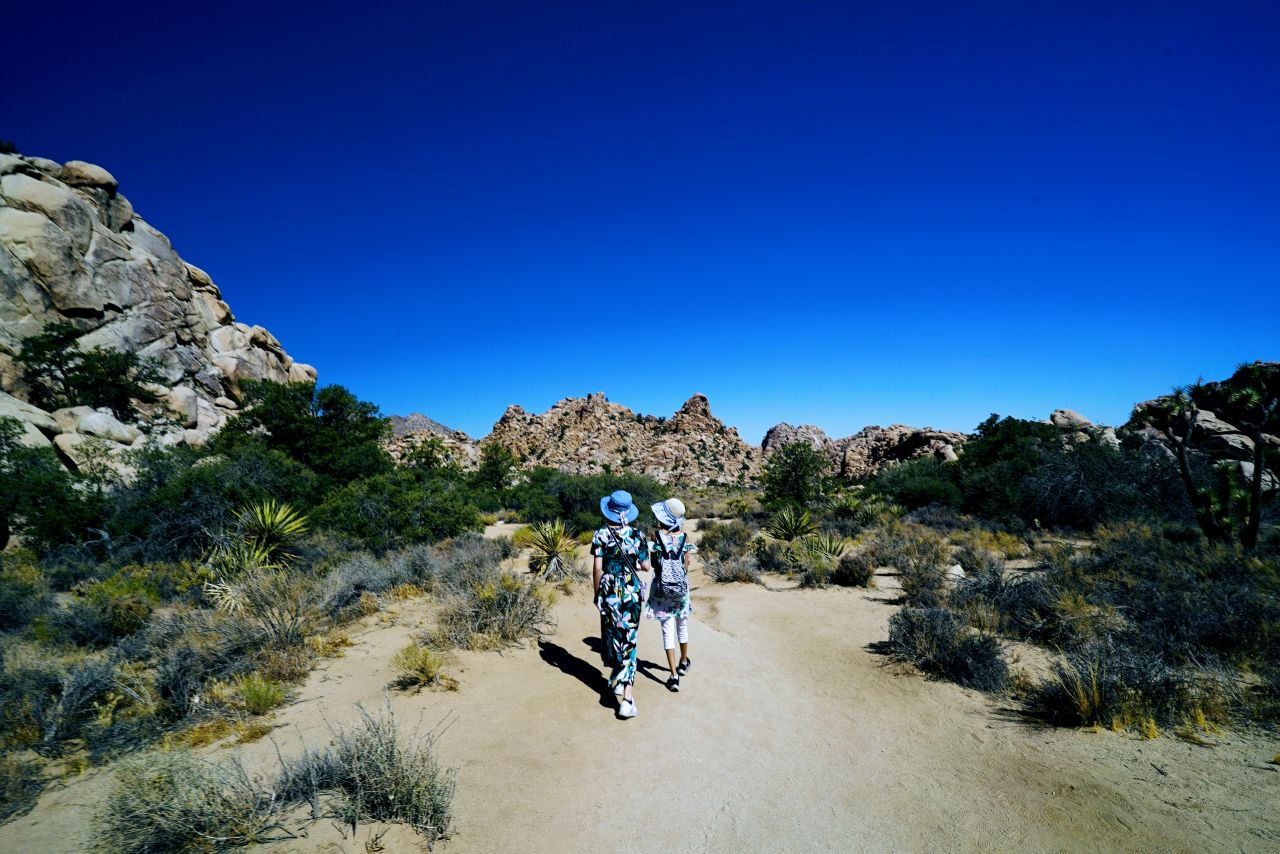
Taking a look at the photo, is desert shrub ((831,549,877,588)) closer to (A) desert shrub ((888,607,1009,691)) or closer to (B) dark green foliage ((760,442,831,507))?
(A) desert shrub ((888,607,1009,691))

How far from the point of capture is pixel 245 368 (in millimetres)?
40031

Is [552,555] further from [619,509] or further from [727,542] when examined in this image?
[619,509]

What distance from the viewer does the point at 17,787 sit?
3342mm

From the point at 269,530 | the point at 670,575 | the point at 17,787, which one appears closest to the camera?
the point at 17,787

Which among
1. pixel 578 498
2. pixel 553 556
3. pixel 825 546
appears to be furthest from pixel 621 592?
pixel 578 498

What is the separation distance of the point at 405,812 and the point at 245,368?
48.5 metres

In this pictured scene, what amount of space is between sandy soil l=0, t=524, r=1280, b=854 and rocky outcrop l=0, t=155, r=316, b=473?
24.0 meters

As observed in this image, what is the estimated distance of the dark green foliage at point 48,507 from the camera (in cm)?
1116

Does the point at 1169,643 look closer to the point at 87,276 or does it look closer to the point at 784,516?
the point at 784,516

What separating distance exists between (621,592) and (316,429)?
24.0m

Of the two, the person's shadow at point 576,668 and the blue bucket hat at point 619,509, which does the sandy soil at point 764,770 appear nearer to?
the person's shadow at point 576,668

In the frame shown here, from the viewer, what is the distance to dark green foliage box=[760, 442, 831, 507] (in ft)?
73.5

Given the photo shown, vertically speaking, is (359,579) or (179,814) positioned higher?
(359,579)

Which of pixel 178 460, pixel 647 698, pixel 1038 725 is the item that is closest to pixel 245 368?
pixel 178 460
